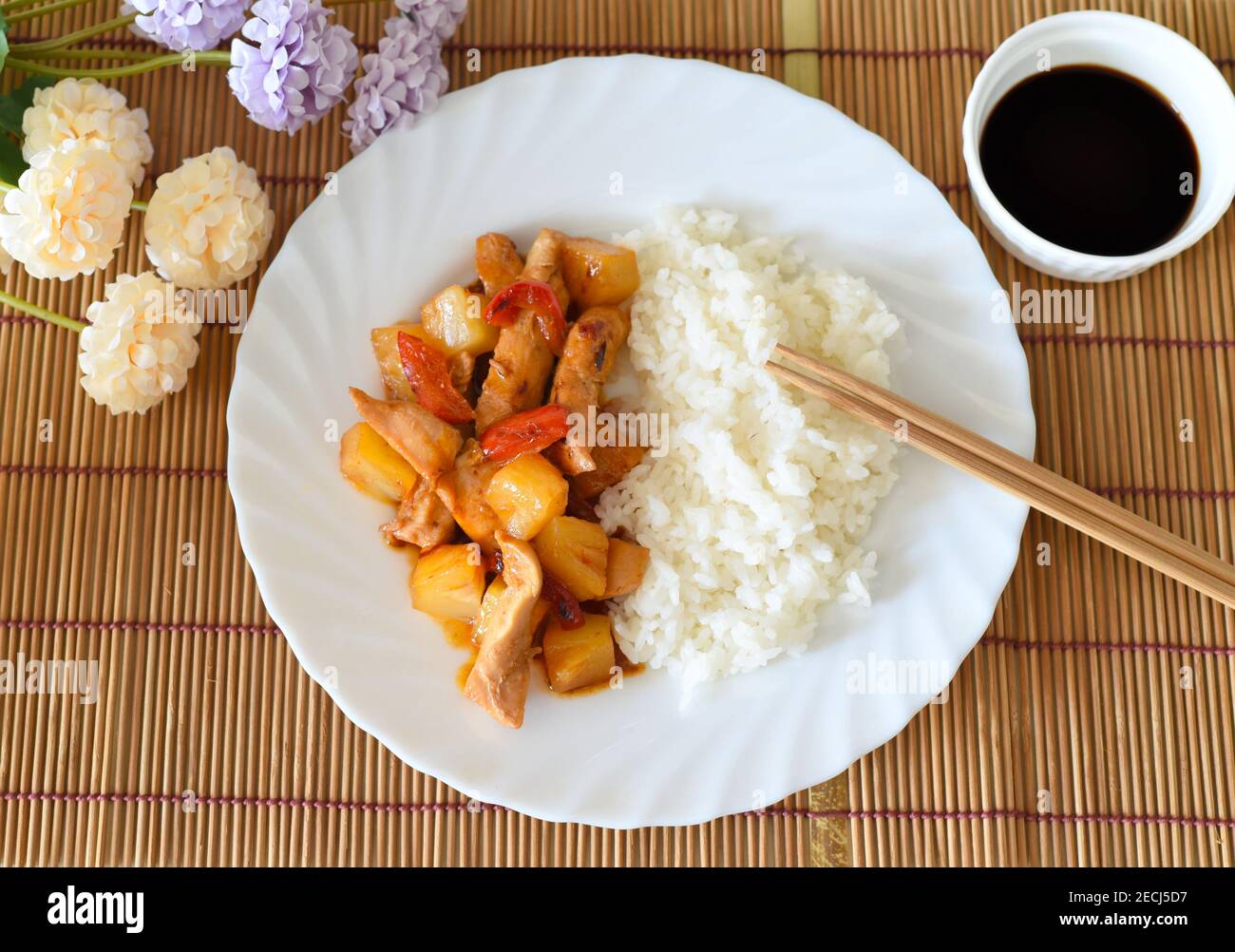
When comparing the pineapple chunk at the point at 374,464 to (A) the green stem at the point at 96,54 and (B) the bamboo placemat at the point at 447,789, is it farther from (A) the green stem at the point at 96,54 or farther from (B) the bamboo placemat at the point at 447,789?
(A) the green stem at the point at 96,54

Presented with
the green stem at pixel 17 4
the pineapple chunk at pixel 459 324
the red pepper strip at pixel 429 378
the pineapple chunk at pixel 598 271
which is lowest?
the red pepper strip at pixel 429 378

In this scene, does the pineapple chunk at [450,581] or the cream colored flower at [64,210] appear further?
the pineapple chunk at [450,581]

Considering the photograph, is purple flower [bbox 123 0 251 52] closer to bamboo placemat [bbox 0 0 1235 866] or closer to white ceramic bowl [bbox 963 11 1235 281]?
bamboo placemat [bbox 0 0 1235 866]

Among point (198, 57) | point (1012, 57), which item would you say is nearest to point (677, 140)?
point (1012, 57)

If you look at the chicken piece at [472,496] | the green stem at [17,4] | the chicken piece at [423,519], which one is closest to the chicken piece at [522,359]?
the chicken piece at [472,496]

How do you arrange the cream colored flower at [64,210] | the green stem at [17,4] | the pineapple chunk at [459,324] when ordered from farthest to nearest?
1. the green stem at [17,4]
2. the pineapple chunk at [459,324]
3. the cream colored flower at [64,210]

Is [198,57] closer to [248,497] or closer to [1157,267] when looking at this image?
[248,497]

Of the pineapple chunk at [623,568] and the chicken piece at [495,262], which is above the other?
the chicken piece at [495,262]

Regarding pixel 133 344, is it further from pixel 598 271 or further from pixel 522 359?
pixel 598 271
